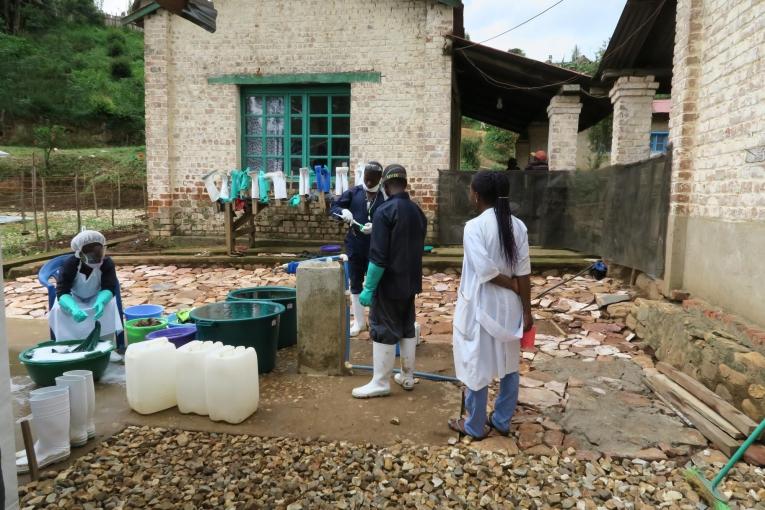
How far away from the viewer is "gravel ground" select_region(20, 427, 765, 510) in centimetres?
287

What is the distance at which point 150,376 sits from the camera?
3.88 metres

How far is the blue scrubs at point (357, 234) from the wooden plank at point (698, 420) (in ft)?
9.34

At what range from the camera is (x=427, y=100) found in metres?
10.0

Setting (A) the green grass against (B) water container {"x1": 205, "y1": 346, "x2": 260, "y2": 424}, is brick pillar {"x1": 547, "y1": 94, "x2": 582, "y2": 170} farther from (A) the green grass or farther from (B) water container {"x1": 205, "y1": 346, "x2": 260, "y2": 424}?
Result: (A) the green grass

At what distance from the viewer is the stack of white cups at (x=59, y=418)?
3121 mm

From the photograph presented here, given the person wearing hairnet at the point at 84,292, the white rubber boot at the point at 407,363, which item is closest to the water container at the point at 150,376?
the person wearing hairnet at the point at 84,292

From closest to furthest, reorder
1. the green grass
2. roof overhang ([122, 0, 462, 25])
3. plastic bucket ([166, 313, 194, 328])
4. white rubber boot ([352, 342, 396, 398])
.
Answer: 1. white rubber boot ([352, 342, 396, 398])
2. plastic bucket ([166, 313, 194, 328])
3. roof overhang ([122, 0, 462, 25])
4. the green grass

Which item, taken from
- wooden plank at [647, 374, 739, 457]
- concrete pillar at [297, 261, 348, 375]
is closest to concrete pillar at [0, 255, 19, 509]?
concrete pillar at [297, 261, 348, 375]

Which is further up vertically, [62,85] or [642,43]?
[62,85]

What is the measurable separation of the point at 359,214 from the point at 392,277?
1757 mm

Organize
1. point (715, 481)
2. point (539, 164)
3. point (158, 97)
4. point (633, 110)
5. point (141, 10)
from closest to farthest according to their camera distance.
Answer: point (715, 481), point (633, 110), point (539, 164), point (141, 10), point (158, 97)

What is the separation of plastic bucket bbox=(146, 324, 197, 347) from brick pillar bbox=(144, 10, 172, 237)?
6972 millimetres

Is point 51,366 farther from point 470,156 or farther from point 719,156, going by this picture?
point 470,156

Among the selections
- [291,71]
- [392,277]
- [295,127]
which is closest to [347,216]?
[392,277]
